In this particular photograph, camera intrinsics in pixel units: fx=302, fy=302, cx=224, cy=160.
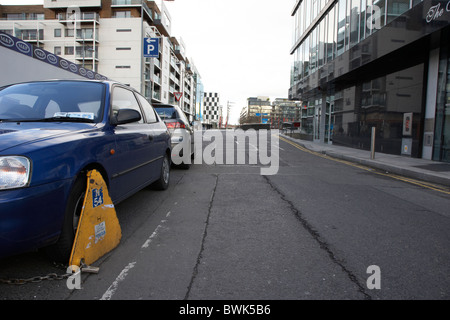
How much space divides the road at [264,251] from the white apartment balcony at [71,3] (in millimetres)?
53307

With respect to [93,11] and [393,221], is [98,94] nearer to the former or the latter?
[393,221]

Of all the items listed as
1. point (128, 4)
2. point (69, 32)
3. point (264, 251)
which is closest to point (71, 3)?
point (69, 32)

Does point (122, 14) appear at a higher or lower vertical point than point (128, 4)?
lower

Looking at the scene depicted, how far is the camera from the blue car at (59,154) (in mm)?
2096

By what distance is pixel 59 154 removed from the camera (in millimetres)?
2367

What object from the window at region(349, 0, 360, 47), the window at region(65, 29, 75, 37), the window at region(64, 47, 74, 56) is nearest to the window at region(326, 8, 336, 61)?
the window at region(349, 0, 360, 47)

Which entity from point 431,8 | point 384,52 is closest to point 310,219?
point 431,8

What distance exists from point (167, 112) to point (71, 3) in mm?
53237

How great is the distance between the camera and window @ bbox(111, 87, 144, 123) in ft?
12.3

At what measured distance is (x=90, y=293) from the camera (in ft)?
7.28

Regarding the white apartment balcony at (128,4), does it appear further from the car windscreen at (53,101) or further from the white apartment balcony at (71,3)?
the car windscreen at (53,101)

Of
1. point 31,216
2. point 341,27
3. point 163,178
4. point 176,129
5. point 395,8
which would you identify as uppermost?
point 341,27

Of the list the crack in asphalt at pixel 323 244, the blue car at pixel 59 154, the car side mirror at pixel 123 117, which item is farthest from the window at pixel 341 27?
the car side mirror at pixel 123 117

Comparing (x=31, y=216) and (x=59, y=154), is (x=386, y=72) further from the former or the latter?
(x=31, y=216)
